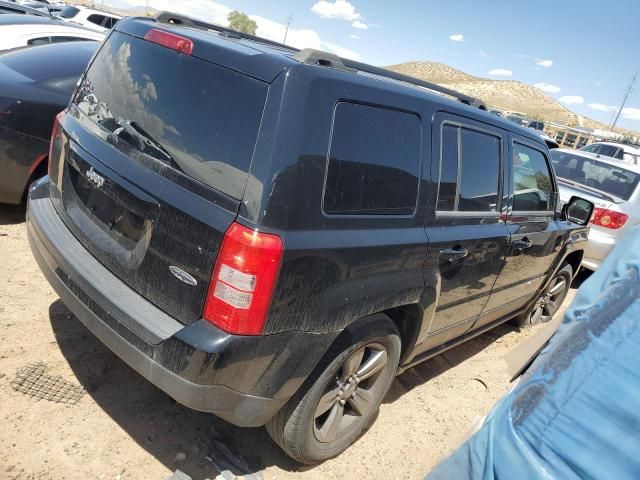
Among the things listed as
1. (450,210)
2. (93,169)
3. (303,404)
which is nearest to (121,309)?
(93,169)

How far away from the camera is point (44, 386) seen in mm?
2818

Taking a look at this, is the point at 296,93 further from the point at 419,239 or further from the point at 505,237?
the point at 505,237

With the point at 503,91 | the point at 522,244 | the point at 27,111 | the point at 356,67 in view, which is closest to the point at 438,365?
the point at 522,244

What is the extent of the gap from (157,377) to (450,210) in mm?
1795

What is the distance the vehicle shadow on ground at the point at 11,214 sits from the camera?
15.4ft

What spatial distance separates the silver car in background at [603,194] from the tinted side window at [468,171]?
3.30m

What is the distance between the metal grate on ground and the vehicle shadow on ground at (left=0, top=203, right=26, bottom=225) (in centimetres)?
229

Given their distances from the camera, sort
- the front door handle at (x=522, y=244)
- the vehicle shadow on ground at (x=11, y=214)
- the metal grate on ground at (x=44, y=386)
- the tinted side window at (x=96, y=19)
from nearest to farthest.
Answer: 1. the metal grate on ground at (x=44, y=386)
2. the front door handle at (x=522, y=244)
3. the vehicle shadow on ground at (x=11, y=214)
4. the tinted side window at (x=96, y=19)

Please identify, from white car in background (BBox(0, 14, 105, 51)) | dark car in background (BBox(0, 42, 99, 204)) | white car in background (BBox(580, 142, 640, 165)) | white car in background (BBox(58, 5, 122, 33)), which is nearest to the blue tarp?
dark car in background (BBox(0, 42, 99, 204))

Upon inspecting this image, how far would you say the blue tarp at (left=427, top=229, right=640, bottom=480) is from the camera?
1135mm

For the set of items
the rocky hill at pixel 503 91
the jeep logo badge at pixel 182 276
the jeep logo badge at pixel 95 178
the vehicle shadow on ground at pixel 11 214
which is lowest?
the vehicle shadow on ground at pixel 11 214

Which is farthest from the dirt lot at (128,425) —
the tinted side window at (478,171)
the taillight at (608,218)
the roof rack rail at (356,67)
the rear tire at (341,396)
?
the taillight at (608,218)

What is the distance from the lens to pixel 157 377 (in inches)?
83.5

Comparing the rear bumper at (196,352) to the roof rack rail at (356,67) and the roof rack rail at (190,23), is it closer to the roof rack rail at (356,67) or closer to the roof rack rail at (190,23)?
the roof rack rail at (356,67)
